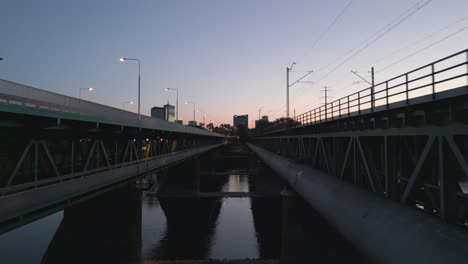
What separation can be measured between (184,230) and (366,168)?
34879mm

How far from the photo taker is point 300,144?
24625 millimetres

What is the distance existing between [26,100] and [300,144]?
1819 cm

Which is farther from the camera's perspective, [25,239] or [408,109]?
[25,239]

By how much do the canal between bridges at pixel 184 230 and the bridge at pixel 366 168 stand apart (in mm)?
4896

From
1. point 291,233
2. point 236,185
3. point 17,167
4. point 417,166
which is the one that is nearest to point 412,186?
point 417,166

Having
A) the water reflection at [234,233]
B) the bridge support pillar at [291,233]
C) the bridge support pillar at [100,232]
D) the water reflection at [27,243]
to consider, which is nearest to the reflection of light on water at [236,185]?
the water reflection at [234,233]

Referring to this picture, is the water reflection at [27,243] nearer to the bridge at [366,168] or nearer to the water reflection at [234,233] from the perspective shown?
the water reflection at [234,233]

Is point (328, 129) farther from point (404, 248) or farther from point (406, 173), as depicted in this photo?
point (404, 248)

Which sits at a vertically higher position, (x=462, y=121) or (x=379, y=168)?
(x=462, y=121)

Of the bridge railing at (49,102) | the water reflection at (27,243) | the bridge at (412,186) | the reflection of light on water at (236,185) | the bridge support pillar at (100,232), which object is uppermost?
the bridge railing at (49,102)

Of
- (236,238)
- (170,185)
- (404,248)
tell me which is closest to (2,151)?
(404,248)

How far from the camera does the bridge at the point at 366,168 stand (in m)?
7.37

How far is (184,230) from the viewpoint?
42031mm

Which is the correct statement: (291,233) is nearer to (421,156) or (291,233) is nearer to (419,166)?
(419,166)
